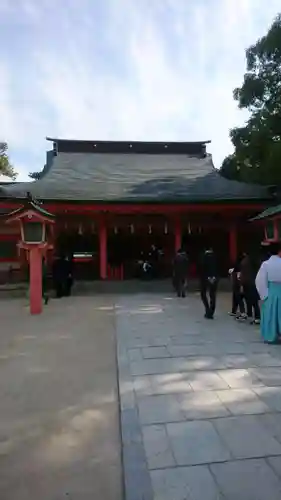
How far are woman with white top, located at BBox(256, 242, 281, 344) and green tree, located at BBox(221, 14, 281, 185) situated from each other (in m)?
9.52

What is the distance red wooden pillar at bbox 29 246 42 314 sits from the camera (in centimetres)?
941

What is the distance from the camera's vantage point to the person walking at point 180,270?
1155 cm

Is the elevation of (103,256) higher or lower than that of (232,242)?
lower

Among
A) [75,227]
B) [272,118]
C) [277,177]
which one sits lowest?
[75,227]

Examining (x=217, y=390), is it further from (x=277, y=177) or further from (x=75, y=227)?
(x=277, y=177)

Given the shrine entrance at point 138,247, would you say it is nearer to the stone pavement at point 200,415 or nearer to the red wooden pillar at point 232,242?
the red wooden pillar at point 232,242

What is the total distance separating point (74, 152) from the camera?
21.8m

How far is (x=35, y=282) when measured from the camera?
966 cm

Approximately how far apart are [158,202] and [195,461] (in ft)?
38.0

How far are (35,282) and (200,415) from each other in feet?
22.6

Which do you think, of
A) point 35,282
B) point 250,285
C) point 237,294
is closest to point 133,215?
point 35,282

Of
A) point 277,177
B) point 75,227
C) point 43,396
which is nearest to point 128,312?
point 43,396

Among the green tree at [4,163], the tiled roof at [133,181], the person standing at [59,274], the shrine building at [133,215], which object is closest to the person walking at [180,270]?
the shrine building at [133,215]

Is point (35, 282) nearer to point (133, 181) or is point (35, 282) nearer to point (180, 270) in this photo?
point (180, 270)
